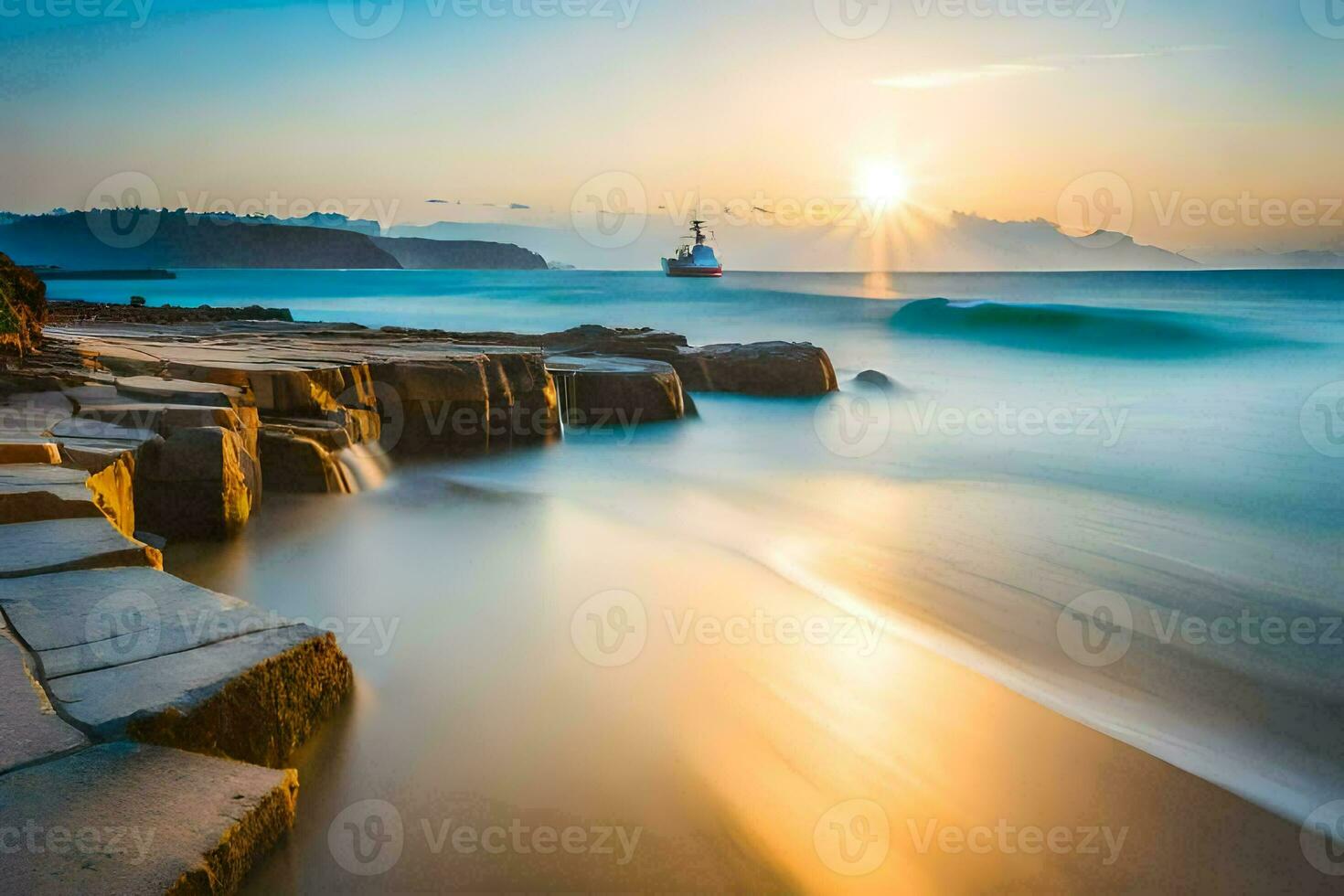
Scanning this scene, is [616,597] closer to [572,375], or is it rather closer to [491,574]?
[491,574]

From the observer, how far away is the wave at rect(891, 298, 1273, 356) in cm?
2573

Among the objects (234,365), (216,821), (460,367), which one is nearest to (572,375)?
(460,367)

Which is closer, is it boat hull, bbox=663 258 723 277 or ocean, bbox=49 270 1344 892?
ocean, bbox=49 270 1344 892

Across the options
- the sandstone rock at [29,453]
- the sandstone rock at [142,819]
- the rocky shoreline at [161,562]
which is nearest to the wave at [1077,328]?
the rocky shoreline at [161,562]

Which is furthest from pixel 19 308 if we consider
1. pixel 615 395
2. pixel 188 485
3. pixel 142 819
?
pixel 615 395

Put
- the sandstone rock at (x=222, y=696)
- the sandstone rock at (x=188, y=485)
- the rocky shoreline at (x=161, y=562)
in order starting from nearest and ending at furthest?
the rocky shoreline at (x=161, y=562)
the sandstone rock at (x=222, y=696)
the sandstone rock at (x=188, y=485)

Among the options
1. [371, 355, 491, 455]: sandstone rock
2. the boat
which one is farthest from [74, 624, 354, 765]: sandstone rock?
the boat

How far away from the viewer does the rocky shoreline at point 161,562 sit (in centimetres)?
190

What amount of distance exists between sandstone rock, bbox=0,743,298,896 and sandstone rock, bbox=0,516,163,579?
4.16 feet

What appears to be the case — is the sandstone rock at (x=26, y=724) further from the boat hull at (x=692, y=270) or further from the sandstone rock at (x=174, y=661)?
the boat hull at (x=692, y=270)

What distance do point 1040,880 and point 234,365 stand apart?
6.83 meters

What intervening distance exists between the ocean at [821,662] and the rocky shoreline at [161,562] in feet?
0.88

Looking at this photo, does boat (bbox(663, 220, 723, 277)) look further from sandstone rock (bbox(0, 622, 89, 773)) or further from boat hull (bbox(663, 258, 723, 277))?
sandstone rock (bbox(0, 622, 89, 773))

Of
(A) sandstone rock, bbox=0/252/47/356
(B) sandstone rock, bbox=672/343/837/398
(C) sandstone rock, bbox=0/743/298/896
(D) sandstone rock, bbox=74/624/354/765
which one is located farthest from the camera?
(B) sandstone rock, bbox=672/343/837/398
